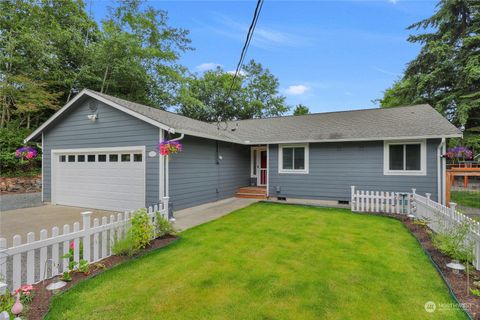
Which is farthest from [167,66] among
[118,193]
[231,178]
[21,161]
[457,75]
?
[457,75]

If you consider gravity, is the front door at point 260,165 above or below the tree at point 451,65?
below

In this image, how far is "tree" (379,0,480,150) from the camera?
48.2 feet

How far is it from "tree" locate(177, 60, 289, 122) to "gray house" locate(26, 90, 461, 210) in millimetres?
17112

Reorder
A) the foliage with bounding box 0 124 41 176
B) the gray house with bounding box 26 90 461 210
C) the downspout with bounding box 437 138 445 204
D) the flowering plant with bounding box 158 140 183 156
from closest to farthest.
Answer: the flowering plant with bounding box 158 140 183 156, the gray house with bounding box 26 90 461 210, the downspout with bounding box 437 138 445 204, the foliage with bounding box 0 124 41 176

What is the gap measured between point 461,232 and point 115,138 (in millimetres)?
8947

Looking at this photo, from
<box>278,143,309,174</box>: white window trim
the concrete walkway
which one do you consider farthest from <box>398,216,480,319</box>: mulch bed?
<box>278,143,309,174</box>: white window trim

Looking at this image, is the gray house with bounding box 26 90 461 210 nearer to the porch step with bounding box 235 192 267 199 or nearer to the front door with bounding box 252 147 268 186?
the porch step with bounding box 235 192 267 199

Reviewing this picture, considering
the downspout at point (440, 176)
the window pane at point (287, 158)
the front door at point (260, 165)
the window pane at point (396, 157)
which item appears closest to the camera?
the downspout at point (440, 176)

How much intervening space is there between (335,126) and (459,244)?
723 centimetres

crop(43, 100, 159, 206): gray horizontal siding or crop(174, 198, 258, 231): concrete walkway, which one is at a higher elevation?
crop(43, 100, 159, 206): gray horizontal siding

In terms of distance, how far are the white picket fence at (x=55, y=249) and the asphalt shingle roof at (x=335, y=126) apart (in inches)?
145

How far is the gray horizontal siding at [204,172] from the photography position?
7.81 m

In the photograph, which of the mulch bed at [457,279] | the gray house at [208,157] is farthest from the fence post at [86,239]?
the mulch bed at [457,279]

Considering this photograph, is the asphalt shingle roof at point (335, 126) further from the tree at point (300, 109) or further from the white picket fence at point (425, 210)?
→ the tree at point (300, 109)
